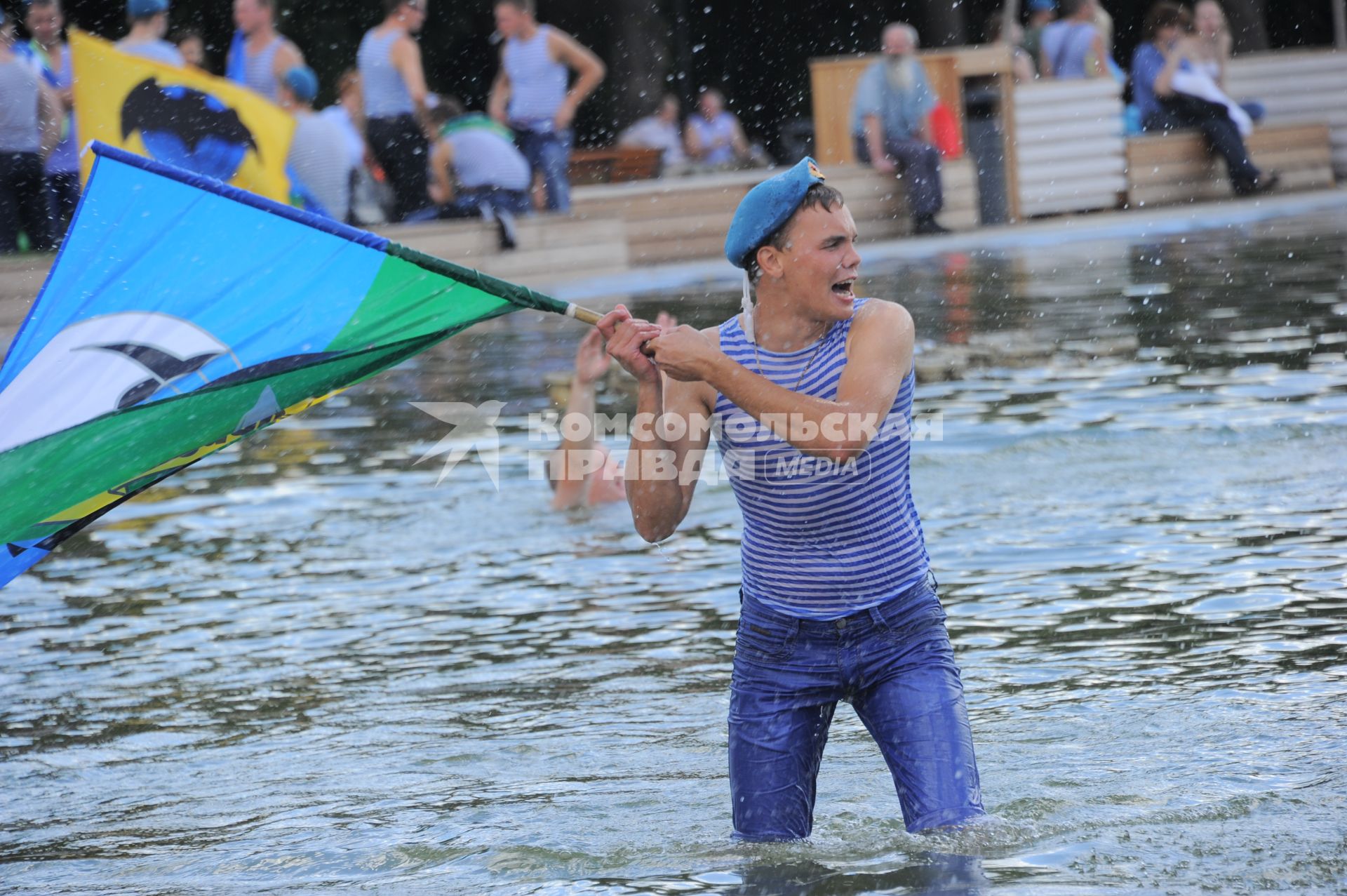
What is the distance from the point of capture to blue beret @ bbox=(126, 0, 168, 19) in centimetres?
1540

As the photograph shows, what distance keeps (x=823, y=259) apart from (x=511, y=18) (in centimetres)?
1398

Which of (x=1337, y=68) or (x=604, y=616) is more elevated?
(x=1337, y=68)

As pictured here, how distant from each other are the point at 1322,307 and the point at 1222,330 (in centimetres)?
111

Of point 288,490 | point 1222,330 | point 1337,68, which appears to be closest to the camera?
point 288,490

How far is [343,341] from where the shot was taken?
5.59 m

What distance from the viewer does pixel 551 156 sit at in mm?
18500

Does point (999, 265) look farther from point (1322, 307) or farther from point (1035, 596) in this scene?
point (1035, 596)

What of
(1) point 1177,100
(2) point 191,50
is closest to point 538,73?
(2) point 191,50

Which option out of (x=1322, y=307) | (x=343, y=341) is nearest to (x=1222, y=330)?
(x=1322, y=307)

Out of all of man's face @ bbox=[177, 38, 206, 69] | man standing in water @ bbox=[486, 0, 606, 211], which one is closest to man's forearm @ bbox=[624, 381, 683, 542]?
man's face @ bbox=[177, 38, 206, 69]

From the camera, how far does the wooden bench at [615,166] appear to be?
2392cm

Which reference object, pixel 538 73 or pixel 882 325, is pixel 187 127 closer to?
pixel 538 73

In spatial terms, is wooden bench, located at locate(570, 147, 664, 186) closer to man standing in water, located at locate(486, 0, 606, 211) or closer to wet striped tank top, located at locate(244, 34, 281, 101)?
man standing in water, located at locate(486, 0, 606, 211)

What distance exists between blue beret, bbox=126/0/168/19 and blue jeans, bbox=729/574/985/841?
12223 mm
